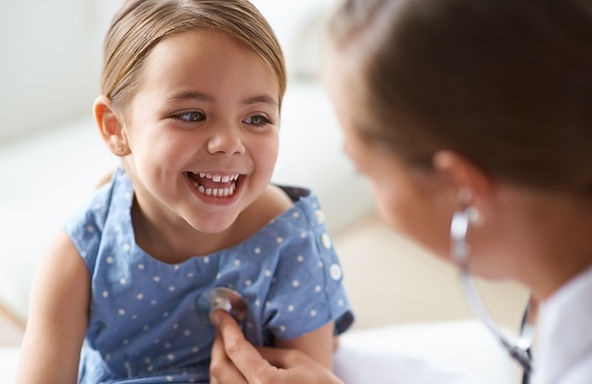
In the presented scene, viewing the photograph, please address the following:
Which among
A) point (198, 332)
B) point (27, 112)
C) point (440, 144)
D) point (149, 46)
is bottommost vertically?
point (198, 332)

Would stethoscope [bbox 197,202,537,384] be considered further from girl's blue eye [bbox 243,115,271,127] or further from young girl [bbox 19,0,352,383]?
girl's blue eye [bbox 243,115,271,127]

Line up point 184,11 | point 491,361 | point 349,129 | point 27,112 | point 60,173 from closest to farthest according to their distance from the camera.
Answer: point 349,129 < point 184,11 < point 491,361 < point 60,173 < point 27,112

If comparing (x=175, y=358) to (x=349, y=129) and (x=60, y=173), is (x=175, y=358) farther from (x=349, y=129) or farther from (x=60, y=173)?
(x=60, y=173)

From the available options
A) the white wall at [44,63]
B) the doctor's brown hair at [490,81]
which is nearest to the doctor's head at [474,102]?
the doctor's brown hair at [490,81]

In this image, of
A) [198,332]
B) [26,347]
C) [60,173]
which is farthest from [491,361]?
[60,173]

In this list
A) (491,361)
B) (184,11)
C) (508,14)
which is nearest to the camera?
(508,14)

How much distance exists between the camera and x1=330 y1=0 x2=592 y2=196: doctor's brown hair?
22.5 inches

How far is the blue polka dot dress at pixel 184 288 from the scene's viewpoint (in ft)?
3.39

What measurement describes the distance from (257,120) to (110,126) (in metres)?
0.21

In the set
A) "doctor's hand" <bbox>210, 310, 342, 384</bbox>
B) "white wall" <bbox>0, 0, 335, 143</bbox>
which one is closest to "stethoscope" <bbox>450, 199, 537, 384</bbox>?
"doctor's hand" <bbox>210, 310, 342, 384</bbox>

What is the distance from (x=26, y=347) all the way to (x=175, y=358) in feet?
0.70

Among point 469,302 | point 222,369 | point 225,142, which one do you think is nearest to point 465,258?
point 469,302

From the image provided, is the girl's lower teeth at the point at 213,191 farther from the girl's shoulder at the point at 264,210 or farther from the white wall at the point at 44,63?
the white wall at the point at 44,63

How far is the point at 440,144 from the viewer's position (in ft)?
2.06
